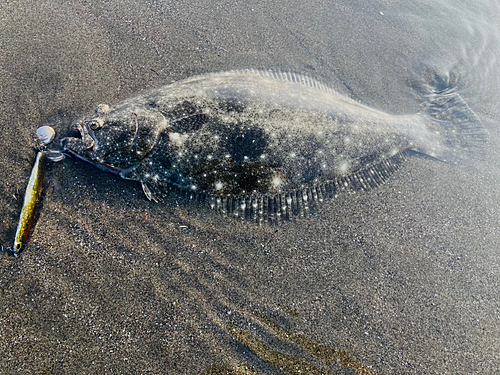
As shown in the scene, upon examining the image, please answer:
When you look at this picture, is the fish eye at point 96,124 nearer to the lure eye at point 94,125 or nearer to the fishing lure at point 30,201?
the lure eye at point 94,125

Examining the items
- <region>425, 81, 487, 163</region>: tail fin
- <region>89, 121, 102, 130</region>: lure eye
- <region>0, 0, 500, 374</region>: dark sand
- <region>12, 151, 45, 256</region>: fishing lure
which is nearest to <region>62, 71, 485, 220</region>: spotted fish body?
<region>89, 121, 102, 130</region>: lure eye

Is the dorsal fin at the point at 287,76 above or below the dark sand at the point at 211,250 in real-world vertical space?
above

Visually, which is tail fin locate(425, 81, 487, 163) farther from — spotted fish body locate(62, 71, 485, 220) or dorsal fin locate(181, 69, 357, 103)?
dorsal fin locate(181, 69, 357, 103)

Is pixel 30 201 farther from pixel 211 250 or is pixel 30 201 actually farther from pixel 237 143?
pixel 237 143

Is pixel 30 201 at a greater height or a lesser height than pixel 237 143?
lesser

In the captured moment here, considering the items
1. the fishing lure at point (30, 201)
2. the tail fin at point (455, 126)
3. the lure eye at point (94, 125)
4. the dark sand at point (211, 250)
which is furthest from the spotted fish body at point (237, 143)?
the tail fin at point (455, 126)

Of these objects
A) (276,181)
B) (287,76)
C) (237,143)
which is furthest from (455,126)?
(237,143)

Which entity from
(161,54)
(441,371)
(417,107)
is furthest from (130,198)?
(417,107)
